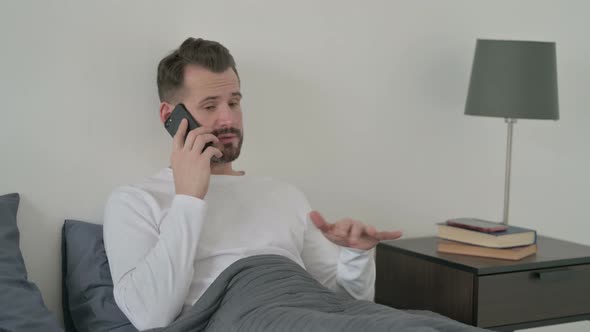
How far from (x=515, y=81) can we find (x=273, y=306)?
4.03 ft

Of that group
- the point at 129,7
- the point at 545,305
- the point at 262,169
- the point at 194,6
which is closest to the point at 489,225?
the point at 545,305

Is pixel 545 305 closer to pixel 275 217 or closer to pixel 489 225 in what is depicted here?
pixel 489 225

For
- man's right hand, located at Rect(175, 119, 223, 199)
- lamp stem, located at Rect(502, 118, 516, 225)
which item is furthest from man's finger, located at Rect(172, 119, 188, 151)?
lamp stem, located at Rect(502, 118, 516, 225)

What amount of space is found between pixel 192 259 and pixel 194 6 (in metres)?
0.82

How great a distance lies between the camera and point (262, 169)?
235cm

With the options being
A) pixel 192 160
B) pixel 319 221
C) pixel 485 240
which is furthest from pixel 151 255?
pixel 485 240

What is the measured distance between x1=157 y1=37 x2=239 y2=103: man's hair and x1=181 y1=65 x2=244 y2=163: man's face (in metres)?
0.02

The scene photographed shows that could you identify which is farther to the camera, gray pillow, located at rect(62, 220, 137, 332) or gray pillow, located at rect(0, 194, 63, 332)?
gray pillow, located at rect(62, 220, 137, 332)

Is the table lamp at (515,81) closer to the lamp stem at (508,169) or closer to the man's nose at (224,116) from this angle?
the lamp stem at (508,169)

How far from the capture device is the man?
172cm

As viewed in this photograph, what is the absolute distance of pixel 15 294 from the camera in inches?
65.7

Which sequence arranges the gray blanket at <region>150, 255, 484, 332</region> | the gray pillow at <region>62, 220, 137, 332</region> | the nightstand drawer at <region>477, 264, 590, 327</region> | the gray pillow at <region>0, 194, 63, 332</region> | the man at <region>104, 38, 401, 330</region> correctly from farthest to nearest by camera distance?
the nightstand drawer at <region>477, 264, 590, 327</region>, the gray pillow at <region>62, 220, 137, 332</region>, the man at <region>104, 38, 401, 330</region>, the gray pillow at <region>0, 194, 63, 332</region>, the gray blanket at <region>150, 255, 484, 332</region>

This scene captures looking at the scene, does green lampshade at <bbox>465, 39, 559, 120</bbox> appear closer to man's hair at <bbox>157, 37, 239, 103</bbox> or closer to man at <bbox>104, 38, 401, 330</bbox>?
man at <bbox>104, 38, 401, 330</bbox>

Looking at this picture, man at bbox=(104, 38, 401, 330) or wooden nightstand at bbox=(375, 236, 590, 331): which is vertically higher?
man at bbox=(104, 38, 401, 330)
